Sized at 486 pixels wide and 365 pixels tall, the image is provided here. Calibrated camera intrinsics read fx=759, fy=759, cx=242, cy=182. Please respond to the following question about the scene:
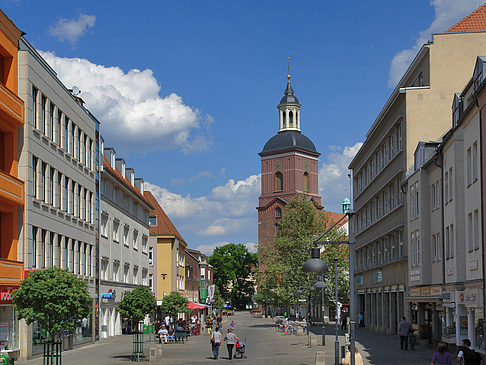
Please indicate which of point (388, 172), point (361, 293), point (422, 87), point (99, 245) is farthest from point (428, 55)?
point (361, 293)

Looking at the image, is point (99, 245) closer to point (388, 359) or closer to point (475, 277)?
point (388, 359)

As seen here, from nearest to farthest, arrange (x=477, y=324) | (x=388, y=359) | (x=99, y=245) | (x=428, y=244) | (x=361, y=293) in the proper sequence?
(x=477, y=324), (x=388, y=359), (x=428, y=244), (x=99, y=245), (x=361, y=293)

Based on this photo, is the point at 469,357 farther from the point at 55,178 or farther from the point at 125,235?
the point at 125,235

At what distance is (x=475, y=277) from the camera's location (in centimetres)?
2848

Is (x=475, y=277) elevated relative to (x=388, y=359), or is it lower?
elevated

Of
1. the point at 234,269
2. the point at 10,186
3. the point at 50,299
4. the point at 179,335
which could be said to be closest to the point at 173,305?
the point at 179,335

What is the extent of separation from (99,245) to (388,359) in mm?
24258

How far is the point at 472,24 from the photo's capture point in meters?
48.3

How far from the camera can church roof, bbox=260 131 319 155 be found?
145000mm

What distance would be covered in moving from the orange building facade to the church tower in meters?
110

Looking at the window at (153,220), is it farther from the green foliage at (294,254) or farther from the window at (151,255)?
the green foliage at (294,254)

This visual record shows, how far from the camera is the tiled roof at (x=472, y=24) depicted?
1885 inches

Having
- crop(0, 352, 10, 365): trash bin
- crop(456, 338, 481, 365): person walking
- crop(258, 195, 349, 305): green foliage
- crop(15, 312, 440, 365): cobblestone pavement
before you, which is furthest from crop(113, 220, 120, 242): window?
crop(456, 338, 481, 365): person walking

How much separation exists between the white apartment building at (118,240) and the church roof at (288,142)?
74268 millimetres
